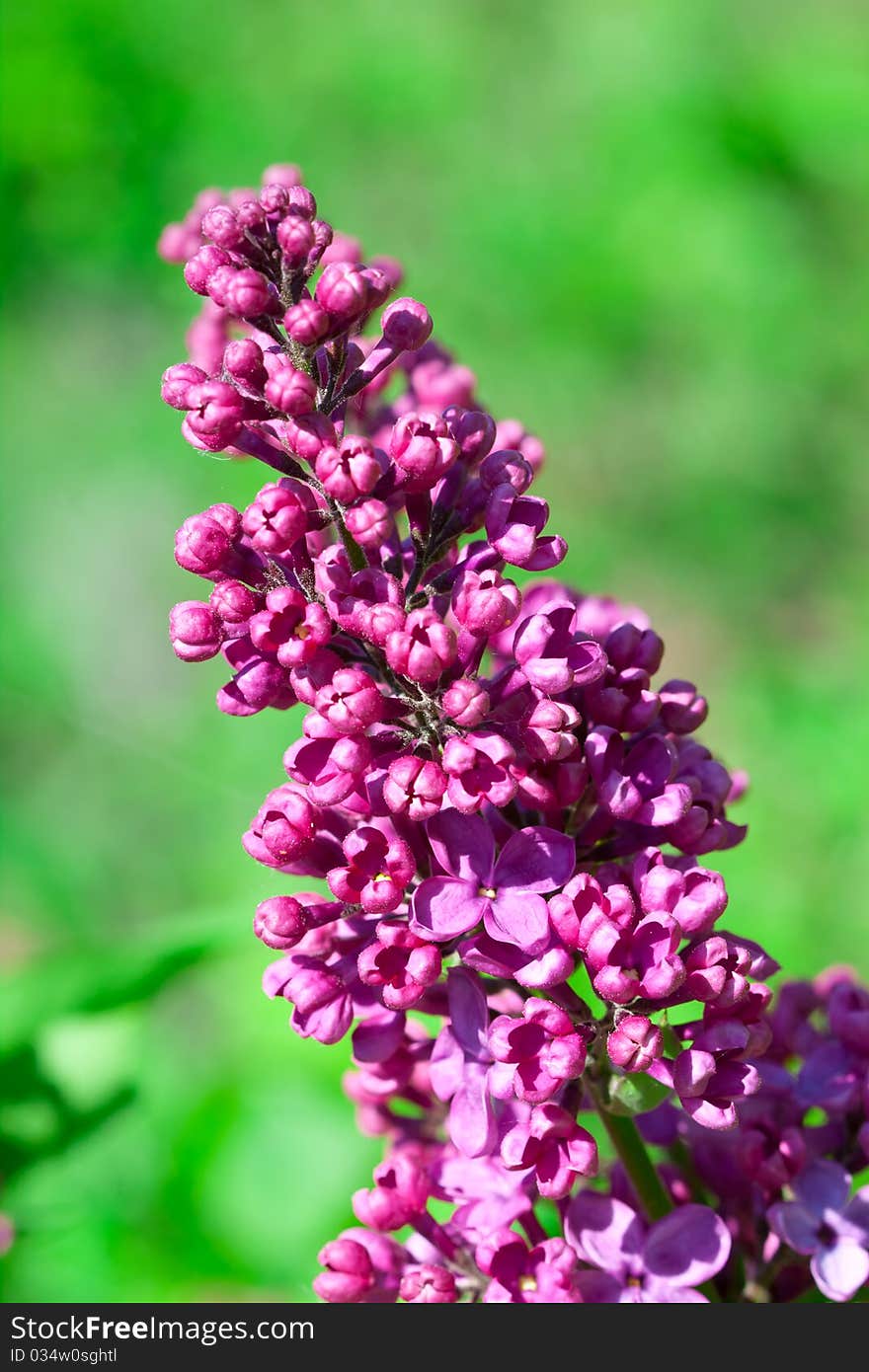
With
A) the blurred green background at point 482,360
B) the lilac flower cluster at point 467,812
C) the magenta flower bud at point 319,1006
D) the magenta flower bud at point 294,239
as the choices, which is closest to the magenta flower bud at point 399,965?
the lilac flower cluster at point 467,812

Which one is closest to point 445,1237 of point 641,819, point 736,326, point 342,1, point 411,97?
point 641,819

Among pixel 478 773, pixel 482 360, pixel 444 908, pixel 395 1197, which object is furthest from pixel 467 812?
pixel 482 360

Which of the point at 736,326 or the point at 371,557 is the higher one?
the point at 736,326

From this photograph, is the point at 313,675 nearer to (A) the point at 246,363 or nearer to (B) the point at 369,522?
(B) the point at 369,522

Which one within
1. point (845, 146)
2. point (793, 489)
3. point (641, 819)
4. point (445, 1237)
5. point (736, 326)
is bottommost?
point (445, 1237)

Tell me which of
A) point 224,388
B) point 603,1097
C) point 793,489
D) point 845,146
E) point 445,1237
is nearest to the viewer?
point 224,388

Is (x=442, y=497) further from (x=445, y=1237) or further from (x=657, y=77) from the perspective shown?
(x=657, y=77)
